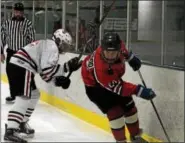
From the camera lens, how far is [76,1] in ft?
15.1

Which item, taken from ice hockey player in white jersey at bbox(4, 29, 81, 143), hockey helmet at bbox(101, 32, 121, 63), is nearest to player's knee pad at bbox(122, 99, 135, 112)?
hockey helmet at bbox(101, 32, 121, 63)

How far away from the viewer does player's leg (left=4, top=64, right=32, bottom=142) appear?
304 centimetres

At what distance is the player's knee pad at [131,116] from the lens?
272cm

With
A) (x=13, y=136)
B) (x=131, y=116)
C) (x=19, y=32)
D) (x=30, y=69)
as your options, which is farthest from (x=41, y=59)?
(x=131, y=116)

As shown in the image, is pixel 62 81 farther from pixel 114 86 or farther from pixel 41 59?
pixel 114 86

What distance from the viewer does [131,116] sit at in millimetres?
2732

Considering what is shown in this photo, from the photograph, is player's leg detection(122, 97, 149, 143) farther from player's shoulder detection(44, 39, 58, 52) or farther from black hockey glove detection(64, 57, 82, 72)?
player's shoulder detection(44, 39, 58, 52)

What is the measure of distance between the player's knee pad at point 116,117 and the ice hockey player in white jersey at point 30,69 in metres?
0.43

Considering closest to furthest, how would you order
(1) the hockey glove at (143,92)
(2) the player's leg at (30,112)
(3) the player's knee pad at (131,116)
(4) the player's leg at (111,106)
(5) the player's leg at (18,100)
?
(1) the hockey glove at (143,92) < (4) the player's leg at (111,106) < (3) the player's knee pad at (131,116) < (5) the player's leg at (18,100) < (2) the player's leg at (30,112)

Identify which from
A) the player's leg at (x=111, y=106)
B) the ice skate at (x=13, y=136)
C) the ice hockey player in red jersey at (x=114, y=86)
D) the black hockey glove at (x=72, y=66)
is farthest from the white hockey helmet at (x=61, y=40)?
the ice skate at (x=13, y=136)

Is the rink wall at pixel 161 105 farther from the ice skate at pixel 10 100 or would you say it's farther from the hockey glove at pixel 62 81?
the hockey glove at pixel 62 81

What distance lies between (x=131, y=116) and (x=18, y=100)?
918mm

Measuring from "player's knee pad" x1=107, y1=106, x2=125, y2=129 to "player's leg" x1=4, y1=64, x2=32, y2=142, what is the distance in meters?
0.74

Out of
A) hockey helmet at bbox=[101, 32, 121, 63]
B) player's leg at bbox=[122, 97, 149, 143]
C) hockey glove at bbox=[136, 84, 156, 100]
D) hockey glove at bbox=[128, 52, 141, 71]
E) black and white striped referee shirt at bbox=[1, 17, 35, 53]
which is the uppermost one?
black and white striped referee shirt at bbox=[1, 17, 35, 53]
